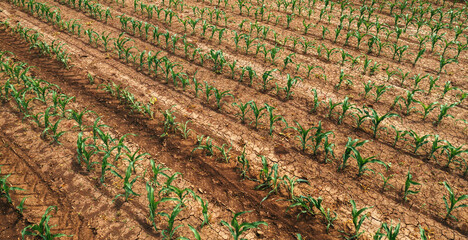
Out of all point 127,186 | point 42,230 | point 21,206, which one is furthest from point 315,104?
point 21,206

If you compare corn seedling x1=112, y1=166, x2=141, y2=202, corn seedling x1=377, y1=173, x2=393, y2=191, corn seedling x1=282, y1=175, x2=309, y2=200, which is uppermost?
corn seedling x1=377, y1=173, x2=393, y2=191

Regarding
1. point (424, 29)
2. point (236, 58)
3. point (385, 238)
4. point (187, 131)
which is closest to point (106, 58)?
point (236, 58)

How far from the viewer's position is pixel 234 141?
15.8 ft

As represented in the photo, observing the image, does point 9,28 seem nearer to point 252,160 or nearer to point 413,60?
point 252,160

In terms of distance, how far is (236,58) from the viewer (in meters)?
7.12

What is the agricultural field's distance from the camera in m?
3.63

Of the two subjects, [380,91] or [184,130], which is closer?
[184,130]

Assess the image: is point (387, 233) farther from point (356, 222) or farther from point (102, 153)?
point (102, 153)

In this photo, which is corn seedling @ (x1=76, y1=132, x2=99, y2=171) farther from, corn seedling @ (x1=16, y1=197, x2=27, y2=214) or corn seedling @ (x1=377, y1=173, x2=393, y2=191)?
corn seedling @ (x1=377, y1=173, x2=393, y2=191)

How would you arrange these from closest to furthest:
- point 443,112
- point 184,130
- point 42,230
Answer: point 42,230, point 184,130, point 443,112

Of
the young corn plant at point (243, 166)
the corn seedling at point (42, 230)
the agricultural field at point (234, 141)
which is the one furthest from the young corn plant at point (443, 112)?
the corn seedling at point (42, 230)

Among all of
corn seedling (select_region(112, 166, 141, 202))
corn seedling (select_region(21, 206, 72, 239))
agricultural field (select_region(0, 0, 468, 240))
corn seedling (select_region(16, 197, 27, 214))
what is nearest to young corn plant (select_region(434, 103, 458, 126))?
agricultural field (select_region(0, 0, 468, 240))

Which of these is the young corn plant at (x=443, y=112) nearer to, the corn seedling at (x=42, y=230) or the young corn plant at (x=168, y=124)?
the young corn plant at (x=168, y=124)

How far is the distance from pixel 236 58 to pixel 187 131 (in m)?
2.89
